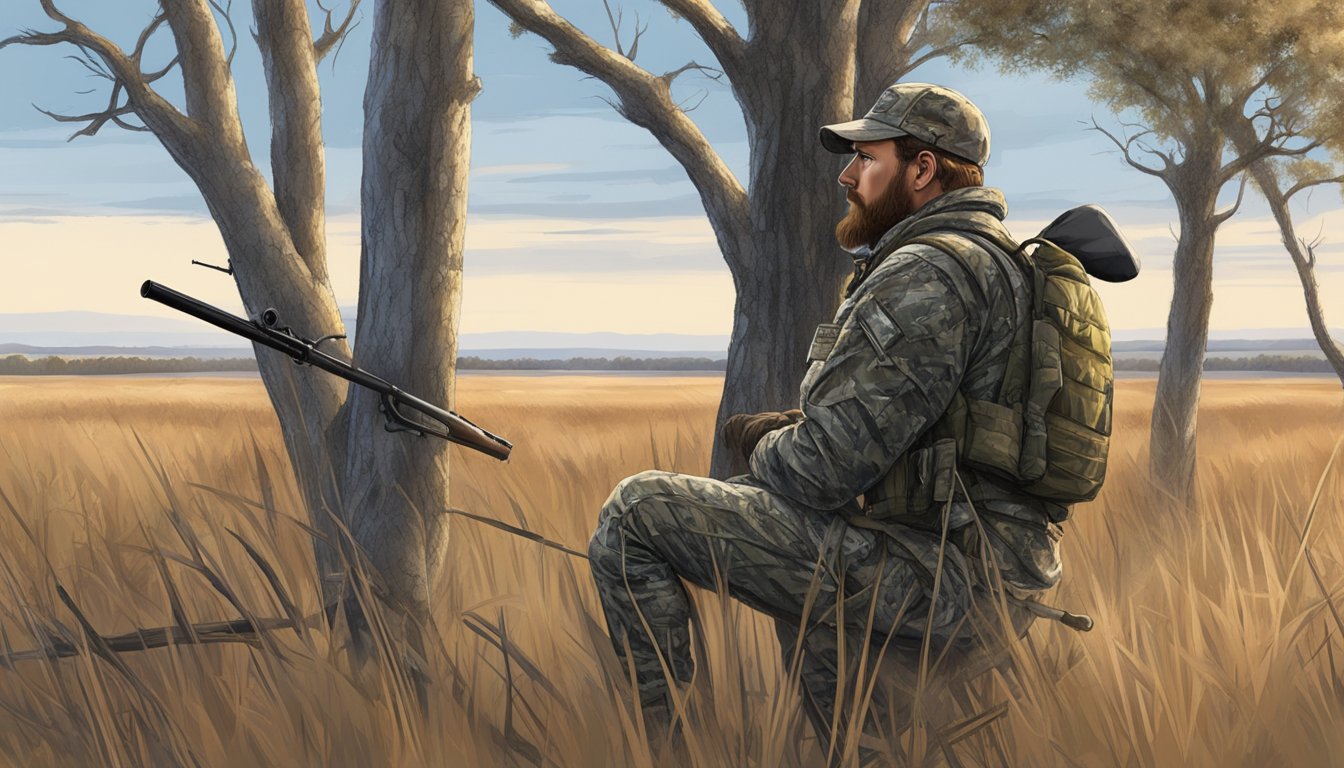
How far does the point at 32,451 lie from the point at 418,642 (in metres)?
6.98

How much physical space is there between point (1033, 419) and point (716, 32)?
2.29 m

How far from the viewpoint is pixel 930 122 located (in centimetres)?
304

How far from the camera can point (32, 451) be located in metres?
9.44

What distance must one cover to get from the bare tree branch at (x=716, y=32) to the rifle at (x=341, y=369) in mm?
1718

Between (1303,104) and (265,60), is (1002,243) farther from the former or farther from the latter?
(1303,104)

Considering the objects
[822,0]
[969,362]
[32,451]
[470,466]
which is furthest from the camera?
[32,451]

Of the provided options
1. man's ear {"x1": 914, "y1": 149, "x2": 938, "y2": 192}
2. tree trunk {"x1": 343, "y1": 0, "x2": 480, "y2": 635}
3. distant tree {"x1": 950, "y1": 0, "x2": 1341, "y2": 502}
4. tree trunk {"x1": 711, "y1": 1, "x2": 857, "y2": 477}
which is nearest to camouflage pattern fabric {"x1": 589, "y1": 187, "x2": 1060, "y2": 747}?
man's ear {"x1": 914, "y1": 149, "x2": 938, "y2": 192}

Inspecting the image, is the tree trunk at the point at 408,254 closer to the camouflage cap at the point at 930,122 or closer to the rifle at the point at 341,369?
the rifle at the point at 341,369

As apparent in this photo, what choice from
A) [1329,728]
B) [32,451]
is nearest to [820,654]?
[1329,728]

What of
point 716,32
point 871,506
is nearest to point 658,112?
point 716,32

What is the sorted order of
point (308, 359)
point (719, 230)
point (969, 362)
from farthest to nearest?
point (719, 230) < point (308, 359) < point (969, 362)

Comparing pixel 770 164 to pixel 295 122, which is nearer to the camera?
pixel 770 164

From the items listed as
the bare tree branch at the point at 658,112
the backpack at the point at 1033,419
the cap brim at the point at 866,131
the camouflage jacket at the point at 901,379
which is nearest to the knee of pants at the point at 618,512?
the camouflage jacket at the point at 901,379

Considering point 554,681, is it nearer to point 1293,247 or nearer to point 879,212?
point 879,212
